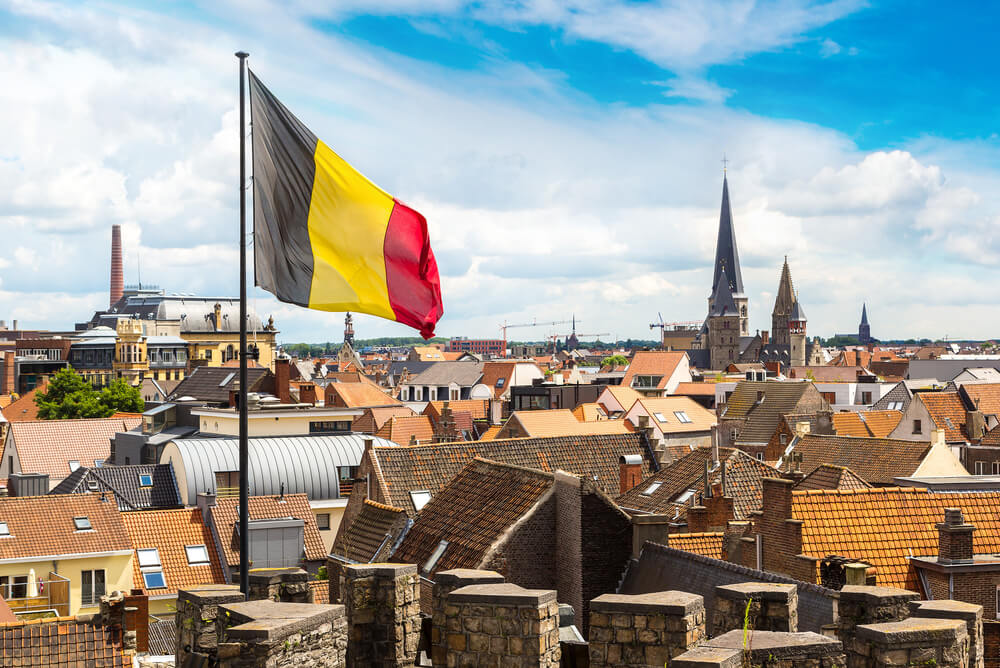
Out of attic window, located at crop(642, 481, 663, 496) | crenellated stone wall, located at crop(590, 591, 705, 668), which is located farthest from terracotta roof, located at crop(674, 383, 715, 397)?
crenellated stone wall, located at crop(590, 591, 705, 668)

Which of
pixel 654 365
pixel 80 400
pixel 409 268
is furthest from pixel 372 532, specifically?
pixel 654 365

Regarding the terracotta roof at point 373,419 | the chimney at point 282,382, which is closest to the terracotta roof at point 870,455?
the chimney at point 282,382

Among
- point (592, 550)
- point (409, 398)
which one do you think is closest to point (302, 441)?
point (592, 550)

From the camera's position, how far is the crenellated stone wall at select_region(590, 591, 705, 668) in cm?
900

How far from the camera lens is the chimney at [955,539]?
2147 centimetres

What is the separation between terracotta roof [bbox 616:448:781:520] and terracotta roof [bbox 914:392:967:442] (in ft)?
83.5

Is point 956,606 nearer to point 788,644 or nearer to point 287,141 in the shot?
point 788,644

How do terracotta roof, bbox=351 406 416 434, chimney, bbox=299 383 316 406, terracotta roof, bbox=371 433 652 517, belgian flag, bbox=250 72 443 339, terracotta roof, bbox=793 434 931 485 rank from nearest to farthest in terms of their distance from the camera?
1. belgian flag, bbox=250 72 443 339
2. terracotta roof, bbox=371 433 652 517
3. terracotta roof, bbox=793 434 931 485
4. chimney, bbox=299 383 316 406
5. terracotta roof, bbox=351 406 416 434

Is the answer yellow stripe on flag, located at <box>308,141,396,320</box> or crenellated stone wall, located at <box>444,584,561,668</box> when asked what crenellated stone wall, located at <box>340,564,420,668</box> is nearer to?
crenellated stone wall, located at <box>444,584,561,668</box>

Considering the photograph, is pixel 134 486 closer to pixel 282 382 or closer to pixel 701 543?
pixel 282 382

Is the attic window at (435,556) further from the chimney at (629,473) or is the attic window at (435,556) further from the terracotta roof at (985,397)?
the terracotta roof at (985,397)

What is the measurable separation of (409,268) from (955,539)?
13.0 meters

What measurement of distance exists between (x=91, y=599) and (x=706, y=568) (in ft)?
74.0

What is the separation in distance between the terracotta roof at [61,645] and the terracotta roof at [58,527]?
12588mm
